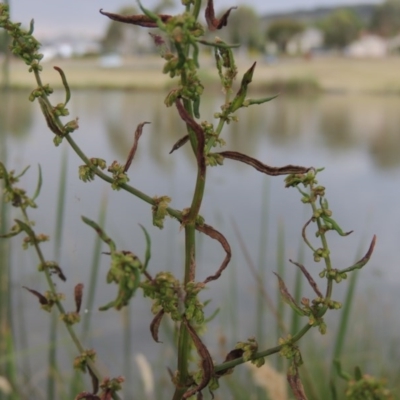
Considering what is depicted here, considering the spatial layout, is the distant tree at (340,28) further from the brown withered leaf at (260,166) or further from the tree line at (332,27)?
the brown withered leaf at (260,166)

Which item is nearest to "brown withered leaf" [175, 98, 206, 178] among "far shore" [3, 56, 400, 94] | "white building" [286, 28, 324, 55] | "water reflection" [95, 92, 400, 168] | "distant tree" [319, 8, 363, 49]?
"water reflection" [95, 92, 400, 168]

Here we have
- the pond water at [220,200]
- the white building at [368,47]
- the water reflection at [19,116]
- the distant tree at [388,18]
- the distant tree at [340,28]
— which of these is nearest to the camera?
the pond water at [220,200]

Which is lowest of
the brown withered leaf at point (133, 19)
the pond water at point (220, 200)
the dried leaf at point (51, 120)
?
the pond water at point (220, 200)

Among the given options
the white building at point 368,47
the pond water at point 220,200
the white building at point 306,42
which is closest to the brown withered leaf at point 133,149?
the pond water at point 220,200

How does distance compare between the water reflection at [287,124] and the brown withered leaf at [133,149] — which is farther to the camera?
the water reflection at [287,124]

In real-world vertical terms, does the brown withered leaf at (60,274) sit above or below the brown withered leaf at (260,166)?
below

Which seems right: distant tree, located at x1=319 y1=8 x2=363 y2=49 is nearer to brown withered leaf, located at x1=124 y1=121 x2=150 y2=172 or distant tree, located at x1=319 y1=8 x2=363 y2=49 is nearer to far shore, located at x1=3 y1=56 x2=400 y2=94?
far shore, located at x1=3 y1=56 x2=400 y2=94

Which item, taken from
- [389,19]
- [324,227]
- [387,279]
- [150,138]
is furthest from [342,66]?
[324,227]

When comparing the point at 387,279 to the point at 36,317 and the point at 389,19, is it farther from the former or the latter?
the point at 389,19
